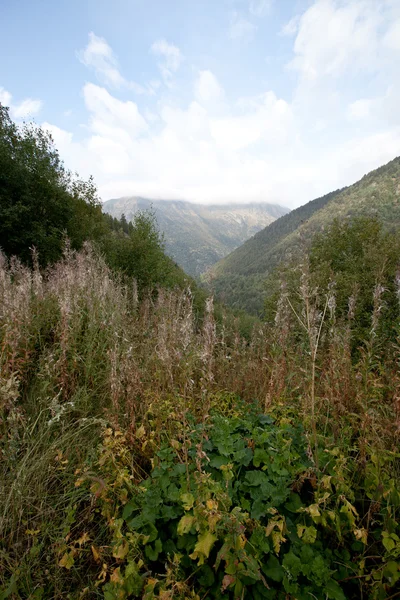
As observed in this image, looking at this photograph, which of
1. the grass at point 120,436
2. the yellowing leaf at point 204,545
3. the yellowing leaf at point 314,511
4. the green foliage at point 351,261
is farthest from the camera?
the green foliage at point 351,261

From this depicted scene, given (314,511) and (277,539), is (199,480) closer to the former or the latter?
(277,539)

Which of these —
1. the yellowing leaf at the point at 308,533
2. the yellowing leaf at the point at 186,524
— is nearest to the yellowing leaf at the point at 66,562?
the yellowing leaf at the point at 186,524

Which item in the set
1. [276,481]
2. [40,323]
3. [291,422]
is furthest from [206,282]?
[40,323]

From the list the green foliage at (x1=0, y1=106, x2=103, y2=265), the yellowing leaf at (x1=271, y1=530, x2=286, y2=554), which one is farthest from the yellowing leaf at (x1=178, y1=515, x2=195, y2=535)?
the green foliage at (x1=0, y1=106, x2=103, y2=265)

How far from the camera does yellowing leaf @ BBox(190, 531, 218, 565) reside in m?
1.60

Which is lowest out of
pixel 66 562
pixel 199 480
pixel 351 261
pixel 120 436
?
pixel 66 562

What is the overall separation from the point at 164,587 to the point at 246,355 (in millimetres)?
3460

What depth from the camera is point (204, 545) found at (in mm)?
1622

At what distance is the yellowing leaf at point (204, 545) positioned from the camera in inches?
63.1

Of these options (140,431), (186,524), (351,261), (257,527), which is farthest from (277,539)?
(351,261)

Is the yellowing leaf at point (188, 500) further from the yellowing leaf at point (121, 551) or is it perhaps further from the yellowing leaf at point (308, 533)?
the yellowing leaf at point (308, 533)

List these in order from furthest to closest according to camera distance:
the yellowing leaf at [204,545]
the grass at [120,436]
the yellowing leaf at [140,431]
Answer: the yellowing leaf at [140,431]
the grass at [120,436]
the yellowing leaf at [204,545]

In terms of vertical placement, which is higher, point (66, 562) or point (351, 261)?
point (351, 261)

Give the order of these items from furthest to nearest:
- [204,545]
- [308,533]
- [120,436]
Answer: [120,436] < [308,533] < [204,545]
